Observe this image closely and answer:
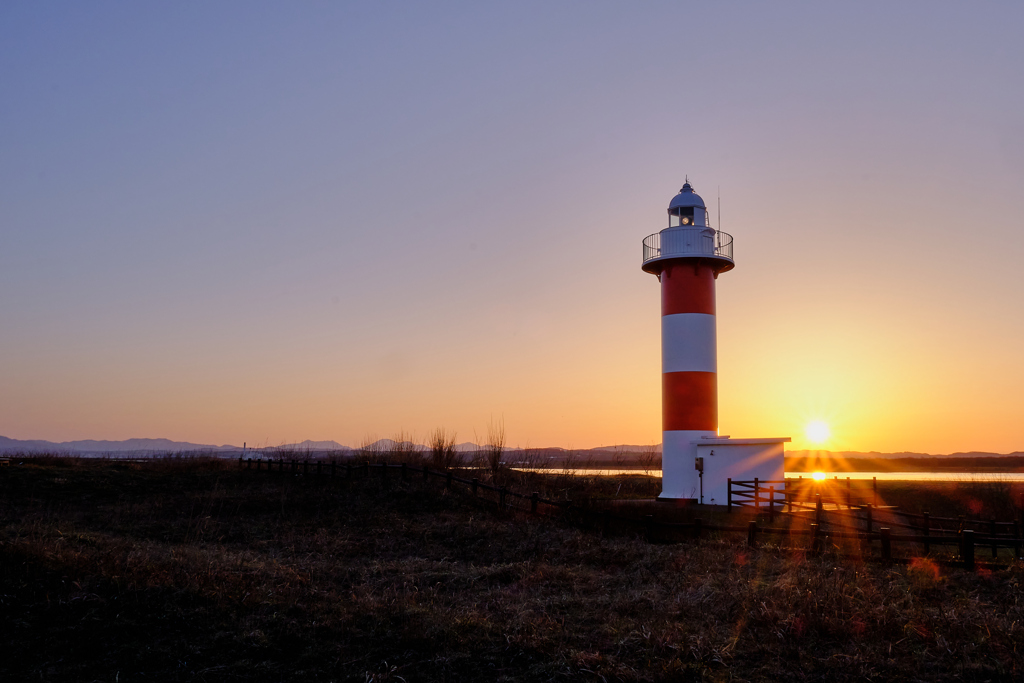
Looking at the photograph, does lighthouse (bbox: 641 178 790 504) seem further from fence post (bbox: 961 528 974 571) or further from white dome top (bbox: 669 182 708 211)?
fence post (bbox: 961 528 974 571)

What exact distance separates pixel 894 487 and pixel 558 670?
99.5 feet

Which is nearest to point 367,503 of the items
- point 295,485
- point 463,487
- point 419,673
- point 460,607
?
point 463,487

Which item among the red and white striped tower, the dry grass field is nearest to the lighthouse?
the red and white striped tower

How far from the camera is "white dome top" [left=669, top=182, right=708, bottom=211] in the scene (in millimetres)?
25359

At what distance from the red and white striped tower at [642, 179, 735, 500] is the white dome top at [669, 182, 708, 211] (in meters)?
0.97

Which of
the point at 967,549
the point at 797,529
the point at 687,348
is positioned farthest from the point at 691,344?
the point at 967,549

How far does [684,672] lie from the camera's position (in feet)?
22.2

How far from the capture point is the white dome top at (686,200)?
2536 cm

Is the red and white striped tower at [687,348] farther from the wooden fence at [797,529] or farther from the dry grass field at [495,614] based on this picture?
the dry grass field at [495,614]

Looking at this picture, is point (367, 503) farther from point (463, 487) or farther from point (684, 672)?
point (684, 672)

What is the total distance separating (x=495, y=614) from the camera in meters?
8.88

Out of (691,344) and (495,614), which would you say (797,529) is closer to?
(495,614)

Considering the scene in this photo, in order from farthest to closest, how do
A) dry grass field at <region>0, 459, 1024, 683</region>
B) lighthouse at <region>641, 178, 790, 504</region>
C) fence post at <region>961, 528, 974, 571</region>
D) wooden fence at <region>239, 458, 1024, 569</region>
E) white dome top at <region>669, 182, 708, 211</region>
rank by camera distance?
white dome top at <region>669, 182, 708, 211</region>, lighthouse at <region>641, 178, 790, 504</region>, wooden fence at <region>239, 458, 1024, 569</region>, fence post at <region>961, 528, 974, 571</region>, dry grass field at <region>0, 459, 1024, 683</region>

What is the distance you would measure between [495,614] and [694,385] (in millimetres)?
15909
